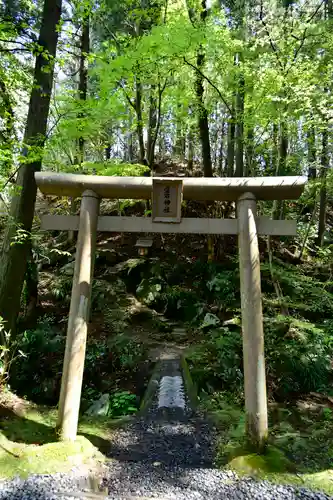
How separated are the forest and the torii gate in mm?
992

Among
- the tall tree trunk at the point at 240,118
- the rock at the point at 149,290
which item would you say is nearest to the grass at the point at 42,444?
the rock at the point at 149,290

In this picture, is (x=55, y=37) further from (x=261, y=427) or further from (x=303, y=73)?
(x=261, y=427)

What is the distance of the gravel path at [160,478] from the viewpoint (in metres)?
2.97

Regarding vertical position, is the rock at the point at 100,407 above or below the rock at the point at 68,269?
below

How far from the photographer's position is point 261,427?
12.2 feet

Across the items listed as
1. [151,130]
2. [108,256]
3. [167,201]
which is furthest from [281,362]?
[151,130]

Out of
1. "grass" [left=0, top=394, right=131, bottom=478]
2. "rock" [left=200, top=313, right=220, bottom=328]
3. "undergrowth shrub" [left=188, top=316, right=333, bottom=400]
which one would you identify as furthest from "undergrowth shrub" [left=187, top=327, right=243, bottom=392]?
"grass" [left=0, top=394, right=131, bottom=478]

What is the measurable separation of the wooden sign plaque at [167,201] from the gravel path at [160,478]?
3.01 meters

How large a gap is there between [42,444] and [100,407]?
1.76 m

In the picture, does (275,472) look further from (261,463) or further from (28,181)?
(28,181)

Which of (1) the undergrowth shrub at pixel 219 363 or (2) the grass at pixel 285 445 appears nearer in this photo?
(2) the grass at pixel 285 445

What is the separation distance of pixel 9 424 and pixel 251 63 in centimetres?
988

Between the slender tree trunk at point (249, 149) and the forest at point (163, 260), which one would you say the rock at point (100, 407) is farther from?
the slender tree trunk at point (249, 149)

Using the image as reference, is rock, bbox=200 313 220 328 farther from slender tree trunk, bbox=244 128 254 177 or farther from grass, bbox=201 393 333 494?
slender tree trunk, bbox=244 128 254 177
